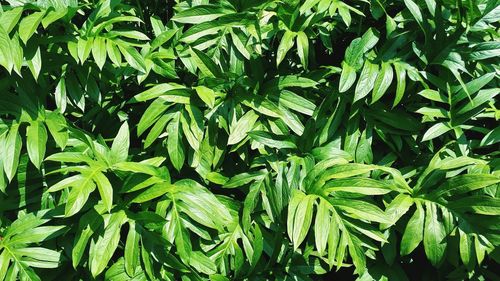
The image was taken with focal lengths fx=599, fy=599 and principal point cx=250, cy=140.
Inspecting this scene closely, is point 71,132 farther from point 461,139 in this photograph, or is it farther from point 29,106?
point 461,139

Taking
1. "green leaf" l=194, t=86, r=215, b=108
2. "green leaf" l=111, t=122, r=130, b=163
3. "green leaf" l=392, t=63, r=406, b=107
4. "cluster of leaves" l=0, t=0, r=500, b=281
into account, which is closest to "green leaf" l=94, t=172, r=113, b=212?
"cluster of leaves" l=0, t=0, r=500, b=281

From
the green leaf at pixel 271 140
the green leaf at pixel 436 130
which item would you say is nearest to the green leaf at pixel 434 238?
the green leaf at pixel 436 130

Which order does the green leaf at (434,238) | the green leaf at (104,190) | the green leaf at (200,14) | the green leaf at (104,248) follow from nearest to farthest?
the green leaf at (104,190) < the green leaf at (104,248) < the green leaf at (434,238) < the green leaf at (200,14)

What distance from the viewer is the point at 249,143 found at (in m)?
2.23

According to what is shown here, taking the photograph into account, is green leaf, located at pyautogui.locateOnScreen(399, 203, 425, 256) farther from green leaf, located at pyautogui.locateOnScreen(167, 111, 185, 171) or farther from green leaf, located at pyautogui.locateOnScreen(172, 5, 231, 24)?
green leaf, located at pyautogui.locateOnScreen(172, 5, 231, 24)

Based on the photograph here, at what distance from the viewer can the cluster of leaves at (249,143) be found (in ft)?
6.19

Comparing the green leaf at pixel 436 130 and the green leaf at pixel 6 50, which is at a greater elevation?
the green leaf at pixel 6 50

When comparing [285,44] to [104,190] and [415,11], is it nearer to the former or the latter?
[415,11]

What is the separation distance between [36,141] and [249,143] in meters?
0.75

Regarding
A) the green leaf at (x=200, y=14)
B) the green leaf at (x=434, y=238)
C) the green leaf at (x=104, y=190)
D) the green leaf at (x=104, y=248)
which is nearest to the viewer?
the green leaf at (x=104, y=190)

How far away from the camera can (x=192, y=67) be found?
2.11 metres

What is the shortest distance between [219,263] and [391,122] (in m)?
0.80

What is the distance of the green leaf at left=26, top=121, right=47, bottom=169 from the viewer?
6.12 ft

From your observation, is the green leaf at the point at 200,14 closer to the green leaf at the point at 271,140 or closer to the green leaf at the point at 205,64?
the green leaf at the point at 205,64
